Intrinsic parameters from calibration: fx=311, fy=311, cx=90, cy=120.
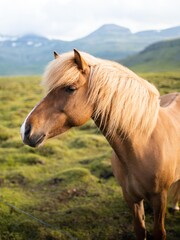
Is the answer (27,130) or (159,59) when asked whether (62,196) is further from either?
(159,59)

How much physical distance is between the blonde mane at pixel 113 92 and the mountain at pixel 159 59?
11179cm

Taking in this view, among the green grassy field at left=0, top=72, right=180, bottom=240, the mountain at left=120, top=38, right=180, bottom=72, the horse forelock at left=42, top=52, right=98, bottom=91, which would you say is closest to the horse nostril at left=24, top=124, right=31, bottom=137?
the horse forelock at left=42, top=52, right=98, bottom=91

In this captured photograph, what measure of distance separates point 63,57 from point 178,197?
397 cm

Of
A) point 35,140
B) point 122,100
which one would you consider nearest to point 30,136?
point 35,140

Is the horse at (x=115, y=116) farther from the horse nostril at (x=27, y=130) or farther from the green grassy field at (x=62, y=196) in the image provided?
the green grassy field at (x=62, y=196)

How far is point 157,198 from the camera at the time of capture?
4305 mm

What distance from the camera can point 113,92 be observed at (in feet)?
11.9

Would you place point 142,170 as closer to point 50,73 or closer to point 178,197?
point 50,73

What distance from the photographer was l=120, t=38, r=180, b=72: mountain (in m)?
120

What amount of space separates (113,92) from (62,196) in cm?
470

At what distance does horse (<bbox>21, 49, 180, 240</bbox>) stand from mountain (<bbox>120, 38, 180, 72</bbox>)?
366ft

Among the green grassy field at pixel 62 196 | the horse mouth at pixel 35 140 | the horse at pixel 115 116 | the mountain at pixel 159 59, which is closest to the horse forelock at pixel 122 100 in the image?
the horse at pixel 115 116

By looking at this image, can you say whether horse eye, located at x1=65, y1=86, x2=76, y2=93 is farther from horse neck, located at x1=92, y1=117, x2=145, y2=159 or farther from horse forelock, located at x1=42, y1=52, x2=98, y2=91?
horse neck, located at x1=92, y1=117, x2=145, y2=159

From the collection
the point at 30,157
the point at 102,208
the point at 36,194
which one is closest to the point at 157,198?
the point at 102,208
